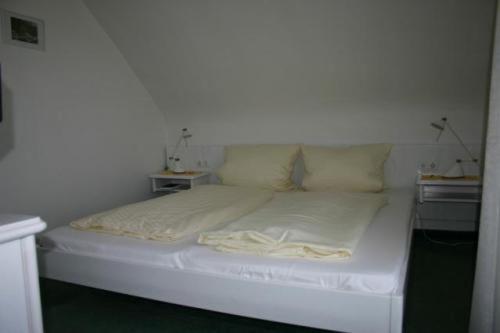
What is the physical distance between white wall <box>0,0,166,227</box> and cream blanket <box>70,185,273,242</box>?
81 centimetres

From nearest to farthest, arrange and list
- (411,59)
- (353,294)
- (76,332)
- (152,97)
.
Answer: (353,294)
(76,332)
(411,59)
(152,97)

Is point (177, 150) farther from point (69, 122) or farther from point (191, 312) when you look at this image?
point (191, 312)

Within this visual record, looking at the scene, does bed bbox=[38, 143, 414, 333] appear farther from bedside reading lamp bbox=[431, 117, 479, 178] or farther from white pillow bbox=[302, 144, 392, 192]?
bedside reading lamp bbox=[431, 117, 479, 178]

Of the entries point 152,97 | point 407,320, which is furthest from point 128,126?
point 407,320

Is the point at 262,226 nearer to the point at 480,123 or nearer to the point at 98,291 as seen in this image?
the point at 98,291

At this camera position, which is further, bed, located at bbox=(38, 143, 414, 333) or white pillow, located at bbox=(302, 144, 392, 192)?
white pillow, located at bbox=(302, 144, 392, 192)

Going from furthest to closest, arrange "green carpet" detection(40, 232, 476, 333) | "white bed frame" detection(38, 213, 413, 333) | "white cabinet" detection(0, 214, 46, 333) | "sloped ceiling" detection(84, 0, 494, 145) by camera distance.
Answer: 1. "sloped ceiling" detection(84, 0, 494, 145)
2. "green carpet" detection(40, 232, 476, 333)
3. "white bed frame" detection(38, 213, 413, 333)
4. "white cabinet" detection(0, 214, 46, 333)

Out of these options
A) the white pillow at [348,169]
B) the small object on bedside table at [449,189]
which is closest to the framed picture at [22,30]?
the white pillow at [348,169]

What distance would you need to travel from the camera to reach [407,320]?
1819 mm

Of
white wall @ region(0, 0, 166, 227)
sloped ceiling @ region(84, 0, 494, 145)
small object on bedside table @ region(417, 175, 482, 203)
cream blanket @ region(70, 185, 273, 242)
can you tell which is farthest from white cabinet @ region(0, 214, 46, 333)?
small object on bedside table @ region(417, 175, 482, 203)

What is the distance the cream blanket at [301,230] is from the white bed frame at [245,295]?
0.16 metres

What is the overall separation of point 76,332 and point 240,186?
169cm

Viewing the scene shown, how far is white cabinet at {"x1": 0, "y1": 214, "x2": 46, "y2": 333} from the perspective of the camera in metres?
0.63

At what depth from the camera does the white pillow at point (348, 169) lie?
2830 millimetres
